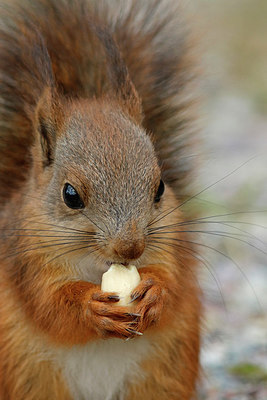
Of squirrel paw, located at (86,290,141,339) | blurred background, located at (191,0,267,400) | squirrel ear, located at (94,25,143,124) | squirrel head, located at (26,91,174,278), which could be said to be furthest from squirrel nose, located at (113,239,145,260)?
squirrel ear, located at (94,25,143,124)

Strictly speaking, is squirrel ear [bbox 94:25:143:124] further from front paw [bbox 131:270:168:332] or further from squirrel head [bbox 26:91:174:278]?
front paw [bbox 131:270:168:332]

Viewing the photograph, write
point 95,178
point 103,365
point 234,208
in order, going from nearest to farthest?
point 95,178, point 103,365, point 234,208

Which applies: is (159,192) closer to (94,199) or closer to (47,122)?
(94,199)

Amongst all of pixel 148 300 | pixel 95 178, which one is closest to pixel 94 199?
pixel 95 178

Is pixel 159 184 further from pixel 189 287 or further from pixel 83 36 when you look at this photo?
pixel 83 36

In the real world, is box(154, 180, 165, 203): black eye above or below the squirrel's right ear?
below

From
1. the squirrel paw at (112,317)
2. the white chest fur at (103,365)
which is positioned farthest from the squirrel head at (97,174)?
the white chest fur at (103,365)
